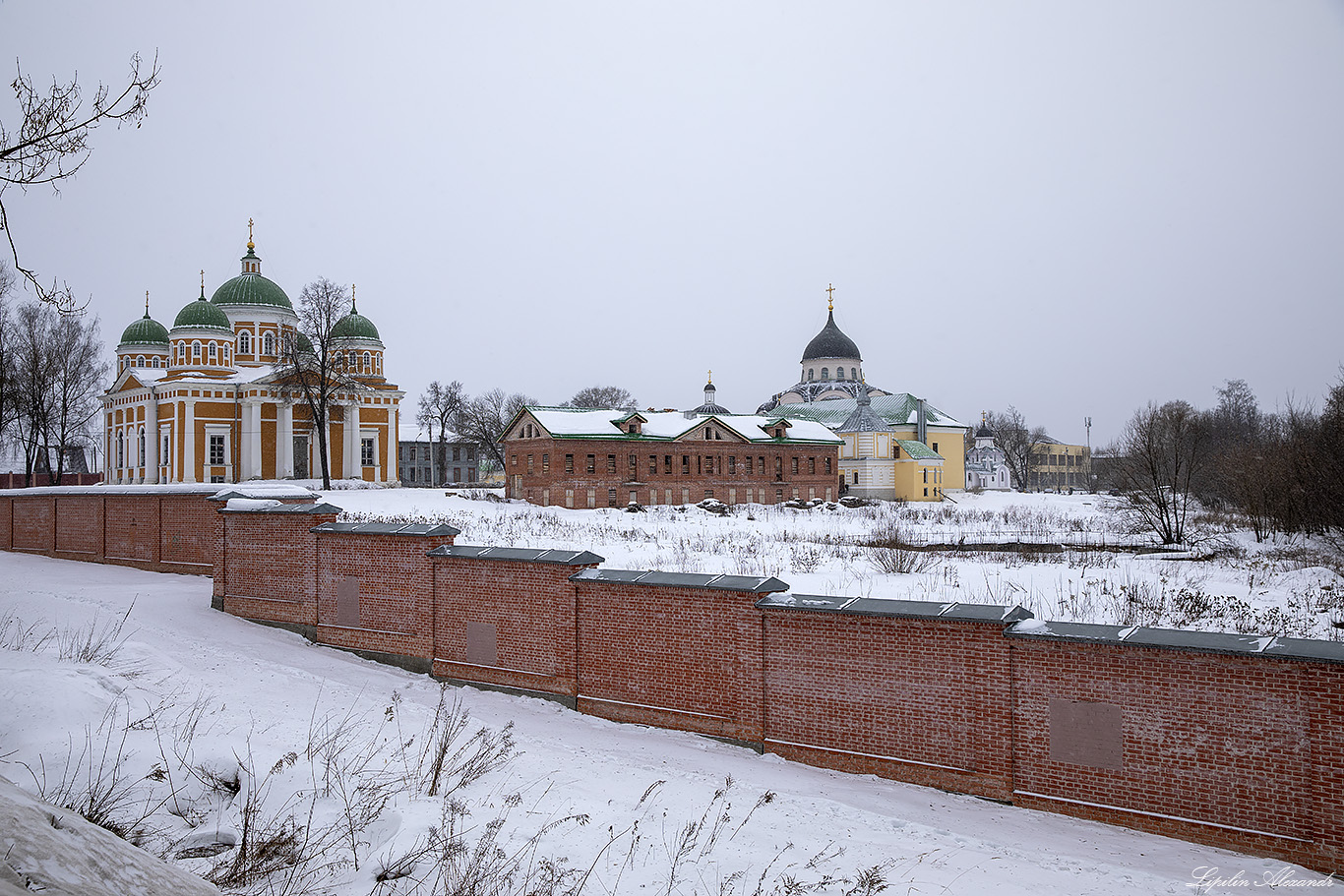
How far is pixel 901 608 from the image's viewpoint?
948 cm

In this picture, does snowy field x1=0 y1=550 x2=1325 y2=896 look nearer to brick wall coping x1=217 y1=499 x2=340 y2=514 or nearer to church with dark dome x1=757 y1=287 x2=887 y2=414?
brick wall coping x1=217 y1=499 x2=340 y2=514

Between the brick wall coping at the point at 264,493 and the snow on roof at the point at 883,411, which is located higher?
the snow on roof at the point at 883,411

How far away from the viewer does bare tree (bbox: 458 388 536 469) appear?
70.0m

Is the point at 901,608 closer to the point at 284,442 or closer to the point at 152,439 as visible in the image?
the point at 284,442

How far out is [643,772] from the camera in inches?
373

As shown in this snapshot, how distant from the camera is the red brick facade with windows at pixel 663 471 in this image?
42.7 meters

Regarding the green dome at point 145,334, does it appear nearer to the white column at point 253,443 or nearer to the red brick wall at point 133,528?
the white column at point 253,443

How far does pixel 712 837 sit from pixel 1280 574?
1683 centimetres

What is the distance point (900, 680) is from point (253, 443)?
4293cm

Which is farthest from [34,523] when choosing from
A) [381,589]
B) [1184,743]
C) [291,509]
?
[1184,743]

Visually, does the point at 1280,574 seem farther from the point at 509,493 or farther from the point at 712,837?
the point at 509,493

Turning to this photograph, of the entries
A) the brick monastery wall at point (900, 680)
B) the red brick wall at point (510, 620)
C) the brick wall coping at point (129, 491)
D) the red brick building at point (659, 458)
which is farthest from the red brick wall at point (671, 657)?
the red brick building at point (659, 458)

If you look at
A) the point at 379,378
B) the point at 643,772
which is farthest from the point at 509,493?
the point at 643,772

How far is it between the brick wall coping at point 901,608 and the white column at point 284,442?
133 ft
